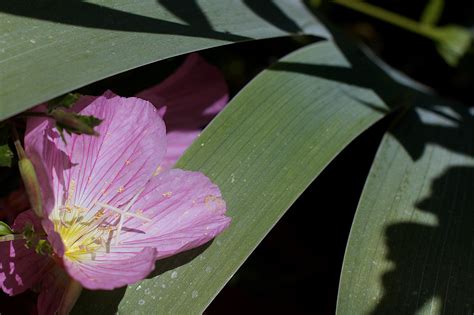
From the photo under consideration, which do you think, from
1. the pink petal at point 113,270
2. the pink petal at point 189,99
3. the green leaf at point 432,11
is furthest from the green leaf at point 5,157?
the green leaf at point 432,11

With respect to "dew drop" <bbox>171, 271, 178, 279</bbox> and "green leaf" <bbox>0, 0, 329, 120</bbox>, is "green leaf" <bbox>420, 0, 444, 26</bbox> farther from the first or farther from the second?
"dew drop" <bbox>171, 271, 178, 279</bbox>

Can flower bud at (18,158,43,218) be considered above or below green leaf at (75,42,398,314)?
above

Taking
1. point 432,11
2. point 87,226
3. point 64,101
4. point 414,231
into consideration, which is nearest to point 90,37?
point 64,101

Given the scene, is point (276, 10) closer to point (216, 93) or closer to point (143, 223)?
point (216, 93)

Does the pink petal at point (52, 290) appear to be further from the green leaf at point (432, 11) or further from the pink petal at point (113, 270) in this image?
the green leaf at point (432, 11)

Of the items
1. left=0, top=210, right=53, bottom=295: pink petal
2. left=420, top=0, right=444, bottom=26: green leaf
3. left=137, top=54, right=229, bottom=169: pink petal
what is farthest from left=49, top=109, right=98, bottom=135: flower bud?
left=420, top=0, right=444, bottom=26: green leaf

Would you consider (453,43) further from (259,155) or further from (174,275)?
(174,275)
